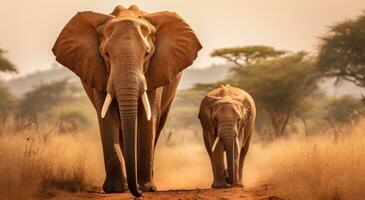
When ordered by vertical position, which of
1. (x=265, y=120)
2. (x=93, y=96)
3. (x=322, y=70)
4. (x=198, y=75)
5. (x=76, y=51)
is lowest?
(x=198, y=75)

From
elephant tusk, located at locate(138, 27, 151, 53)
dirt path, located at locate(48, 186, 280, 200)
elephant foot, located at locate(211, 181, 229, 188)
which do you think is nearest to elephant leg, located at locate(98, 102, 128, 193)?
dirt path, located at locate(48, 186, 280, 200)

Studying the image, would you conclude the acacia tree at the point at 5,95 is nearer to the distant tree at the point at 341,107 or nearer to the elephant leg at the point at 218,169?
the elephant leg at the point at 218,169

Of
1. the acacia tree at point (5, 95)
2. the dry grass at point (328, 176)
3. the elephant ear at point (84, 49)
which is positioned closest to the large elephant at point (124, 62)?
the elephant ear at point (84, 49)

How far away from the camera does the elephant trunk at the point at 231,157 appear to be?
369 inches

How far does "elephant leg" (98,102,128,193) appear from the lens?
7820 mm

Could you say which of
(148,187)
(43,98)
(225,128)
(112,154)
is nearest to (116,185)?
(112,154)

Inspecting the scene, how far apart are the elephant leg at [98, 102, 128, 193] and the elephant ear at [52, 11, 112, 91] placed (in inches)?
14.5

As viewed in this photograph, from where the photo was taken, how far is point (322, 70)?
24750 millimetres

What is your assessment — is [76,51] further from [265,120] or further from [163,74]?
[265,120]

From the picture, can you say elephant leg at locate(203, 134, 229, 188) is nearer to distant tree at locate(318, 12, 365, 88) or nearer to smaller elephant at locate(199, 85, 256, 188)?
smaller elephant at locate(199, 85, 256, 188)

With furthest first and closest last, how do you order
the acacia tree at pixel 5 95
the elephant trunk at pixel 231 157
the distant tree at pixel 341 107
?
the distant tree at pixel 341 107, the acacia tree at pixel 5 95, the elephant trunk at pixel 231 157

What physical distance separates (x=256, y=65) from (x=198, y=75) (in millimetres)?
97123

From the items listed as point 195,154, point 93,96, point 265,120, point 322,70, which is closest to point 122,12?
point 93,96

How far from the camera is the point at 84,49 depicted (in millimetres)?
7887
